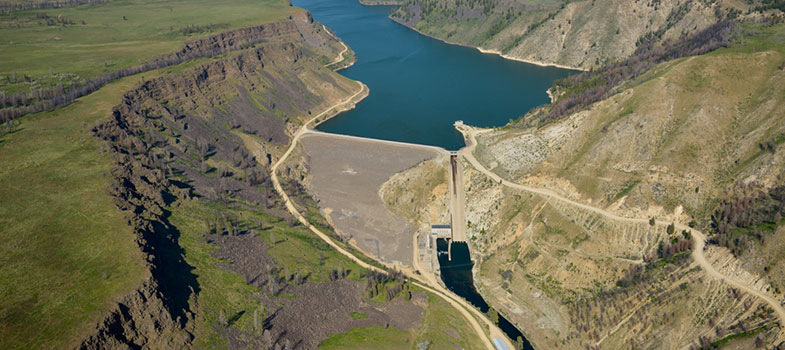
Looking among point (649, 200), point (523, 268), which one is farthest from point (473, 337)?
point (649, 200)

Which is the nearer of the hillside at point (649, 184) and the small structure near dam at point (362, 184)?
the hillside at point (649, 184)

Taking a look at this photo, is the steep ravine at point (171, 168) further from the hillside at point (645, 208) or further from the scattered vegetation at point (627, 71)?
the scattered vegetation at point (627, 71)

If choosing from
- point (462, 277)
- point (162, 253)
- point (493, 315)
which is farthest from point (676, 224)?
point (162, 253)

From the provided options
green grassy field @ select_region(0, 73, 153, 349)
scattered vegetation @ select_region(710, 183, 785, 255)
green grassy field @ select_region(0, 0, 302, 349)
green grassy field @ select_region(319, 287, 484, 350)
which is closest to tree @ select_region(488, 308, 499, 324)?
green grassy field @ select_region(319, 287, 484, 350)

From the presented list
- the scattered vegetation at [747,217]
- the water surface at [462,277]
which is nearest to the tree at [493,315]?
the water surface at [462,277]

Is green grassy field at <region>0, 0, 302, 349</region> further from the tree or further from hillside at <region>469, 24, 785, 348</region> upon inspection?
hillside at <region>469, 24, 785, 348</region>

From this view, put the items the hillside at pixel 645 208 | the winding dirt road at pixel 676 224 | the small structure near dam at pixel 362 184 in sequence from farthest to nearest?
1. the small structure near dam at pixel 362 184
2. the hillside at pixel 645 208
3. the winding dirt road at pixel 676 224

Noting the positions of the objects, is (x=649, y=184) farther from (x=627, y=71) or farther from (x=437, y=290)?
(x=627, y=71)
